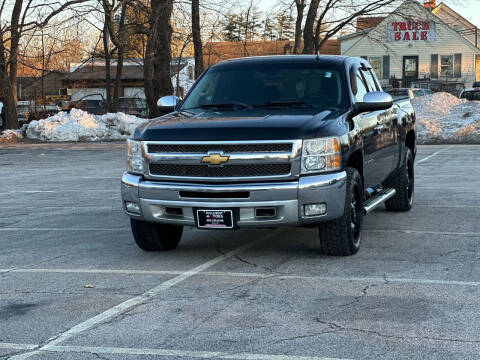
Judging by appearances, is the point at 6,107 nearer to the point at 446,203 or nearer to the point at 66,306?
the point at 446,203

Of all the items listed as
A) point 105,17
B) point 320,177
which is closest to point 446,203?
point 320,177

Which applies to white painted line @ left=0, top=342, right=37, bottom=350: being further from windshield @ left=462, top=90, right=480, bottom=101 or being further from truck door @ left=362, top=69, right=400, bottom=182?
windshield @ left=462, top=90, right=480, bottom=101

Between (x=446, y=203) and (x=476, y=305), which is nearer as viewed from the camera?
(x=476, y=305)

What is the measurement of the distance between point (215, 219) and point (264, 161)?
68 centimetres

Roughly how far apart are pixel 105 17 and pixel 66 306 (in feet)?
94.4

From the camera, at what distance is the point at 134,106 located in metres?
56.5

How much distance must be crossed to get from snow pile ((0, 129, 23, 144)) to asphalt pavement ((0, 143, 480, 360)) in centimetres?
2208

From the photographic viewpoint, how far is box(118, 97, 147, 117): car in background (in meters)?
52.4

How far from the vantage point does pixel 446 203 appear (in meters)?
12.2

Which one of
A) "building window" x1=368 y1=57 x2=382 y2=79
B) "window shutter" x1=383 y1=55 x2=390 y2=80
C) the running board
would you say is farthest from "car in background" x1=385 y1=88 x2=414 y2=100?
"building window" x1=368 y1=57 x2=382 y2=79

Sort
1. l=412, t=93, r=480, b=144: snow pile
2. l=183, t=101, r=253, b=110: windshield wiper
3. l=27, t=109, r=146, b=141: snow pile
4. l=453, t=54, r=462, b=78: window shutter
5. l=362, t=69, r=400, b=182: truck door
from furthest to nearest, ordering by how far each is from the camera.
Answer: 1. l=453, t=54, r=462, b=78: window shutter
2. l=27, t=109, r=146, b=141: snow pile
3. l=412, t=93, r=480, b=144: snow pile
4. l=362, t=69, r=400, b=182: truck door
5. l=183, t=101, r=253, b=110: windshield wiper

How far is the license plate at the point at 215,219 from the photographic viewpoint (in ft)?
25.3

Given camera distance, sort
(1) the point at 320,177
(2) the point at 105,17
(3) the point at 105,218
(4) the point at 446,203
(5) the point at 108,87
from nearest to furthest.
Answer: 1. (1) the point at 320,177
2. (3) the point at 105,218
3. (4) the point at 446,203
4. (2) the point at 105,17
5. (5) the point at 108,87

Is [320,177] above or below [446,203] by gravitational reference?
above
